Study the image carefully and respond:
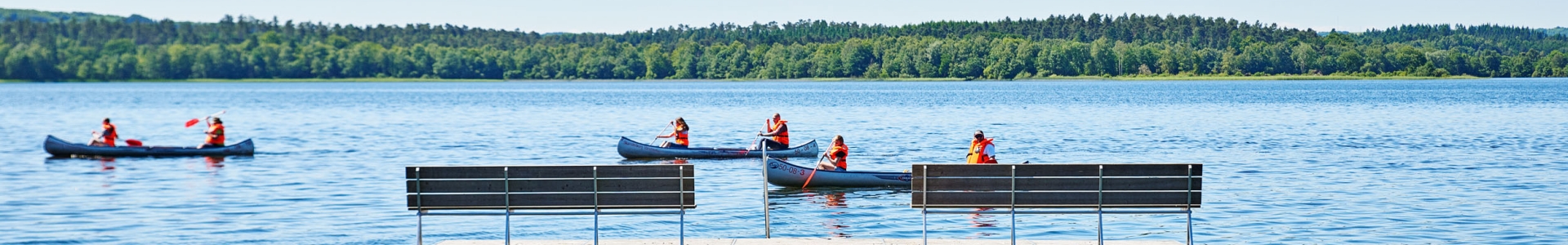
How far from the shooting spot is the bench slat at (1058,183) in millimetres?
10938

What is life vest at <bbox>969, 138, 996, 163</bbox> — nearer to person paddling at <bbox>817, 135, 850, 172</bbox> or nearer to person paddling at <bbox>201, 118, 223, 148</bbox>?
person paddling at <bbox>817, 135, 850, 172</bbox>

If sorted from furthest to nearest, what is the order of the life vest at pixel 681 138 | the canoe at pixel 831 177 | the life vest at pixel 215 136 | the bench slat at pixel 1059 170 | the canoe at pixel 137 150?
the life vest at pixel 215 136
the life vest at pixel 681 138
the canoe at pixel 137 150
the canoe at pixel 831 177
the bench slat at pixel 1059 170

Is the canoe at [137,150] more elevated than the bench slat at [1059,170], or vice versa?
the bench slat at [1059,170]

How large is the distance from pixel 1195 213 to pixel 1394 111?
59.8 m

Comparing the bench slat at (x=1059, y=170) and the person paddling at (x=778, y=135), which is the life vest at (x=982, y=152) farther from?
the person paddling at (x=778, y=135)

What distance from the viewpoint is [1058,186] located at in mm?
10984

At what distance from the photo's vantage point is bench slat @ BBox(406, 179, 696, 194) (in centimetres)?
1111

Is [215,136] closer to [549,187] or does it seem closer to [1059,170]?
[549,187]

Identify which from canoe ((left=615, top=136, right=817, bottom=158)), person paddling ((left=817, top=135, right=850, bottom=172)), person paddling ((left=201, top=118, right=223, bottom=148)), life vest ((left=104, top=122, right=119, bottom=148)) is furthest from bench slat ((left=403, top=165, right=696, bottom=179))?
life vest ((left=104, top=122, right=119, bottom=148))

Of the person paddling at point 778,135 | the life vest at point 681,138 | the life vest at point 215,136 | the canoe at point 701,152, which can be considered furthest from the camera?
the life vest at point 215,136

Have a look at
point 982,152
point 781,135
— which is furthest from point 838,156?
point 781,135

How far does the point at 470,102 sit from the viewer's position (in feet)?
366

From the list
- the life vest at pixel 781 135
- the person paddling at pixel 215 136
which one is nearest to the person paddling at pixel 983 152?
the life vest at pixel 781 135

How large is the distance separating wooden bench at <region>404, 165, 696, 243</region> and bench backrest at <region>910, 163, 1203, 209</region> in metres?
1.82
